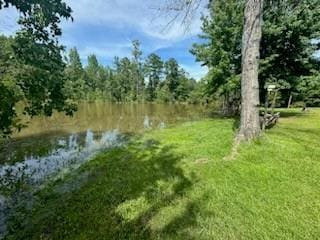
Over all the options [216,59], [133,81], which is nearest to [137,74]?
[133,81]

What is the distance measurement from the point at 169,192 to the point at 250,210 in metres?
1.57

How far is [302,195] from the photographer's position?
496 cm

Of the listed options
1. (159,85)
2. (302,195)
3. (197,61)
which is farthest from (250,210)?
(159,85)

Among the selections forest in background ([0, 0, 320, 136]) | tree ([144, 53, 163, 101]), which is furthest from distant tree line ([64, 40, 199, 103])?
forest in background ([0, 0, 320, 136])

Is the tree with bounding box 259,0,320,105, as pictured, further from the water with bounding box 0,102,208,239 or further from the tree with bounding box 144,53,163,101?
the tree with bounding box 144,53,163,101

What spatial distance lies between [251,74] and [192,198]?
4740 millimetres

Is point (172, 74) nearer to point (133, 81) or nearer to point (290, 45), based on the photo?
point (133, 81)

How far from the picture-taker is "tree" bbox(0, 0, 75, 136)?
4324 mm

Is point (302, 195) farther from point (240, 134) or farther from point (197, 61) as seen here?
point (197, 61)

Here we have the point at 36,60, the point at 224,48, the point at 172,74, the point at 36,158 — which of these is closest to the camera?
the point at 36,60

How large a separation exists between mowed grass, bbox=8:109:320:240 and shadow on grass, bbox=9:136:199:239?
0.05 ft

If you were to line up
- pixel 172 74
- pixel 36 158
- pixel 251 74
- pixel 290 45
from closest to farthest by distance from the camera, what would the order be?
pixel 251 74 < pixel 36 158 < pixel 290 45 < pixel 172 74

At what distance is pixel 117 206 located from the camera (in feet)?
16.5

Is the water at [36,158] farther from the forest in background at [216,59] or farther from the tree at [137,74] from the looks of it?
the tree at [137,74]
